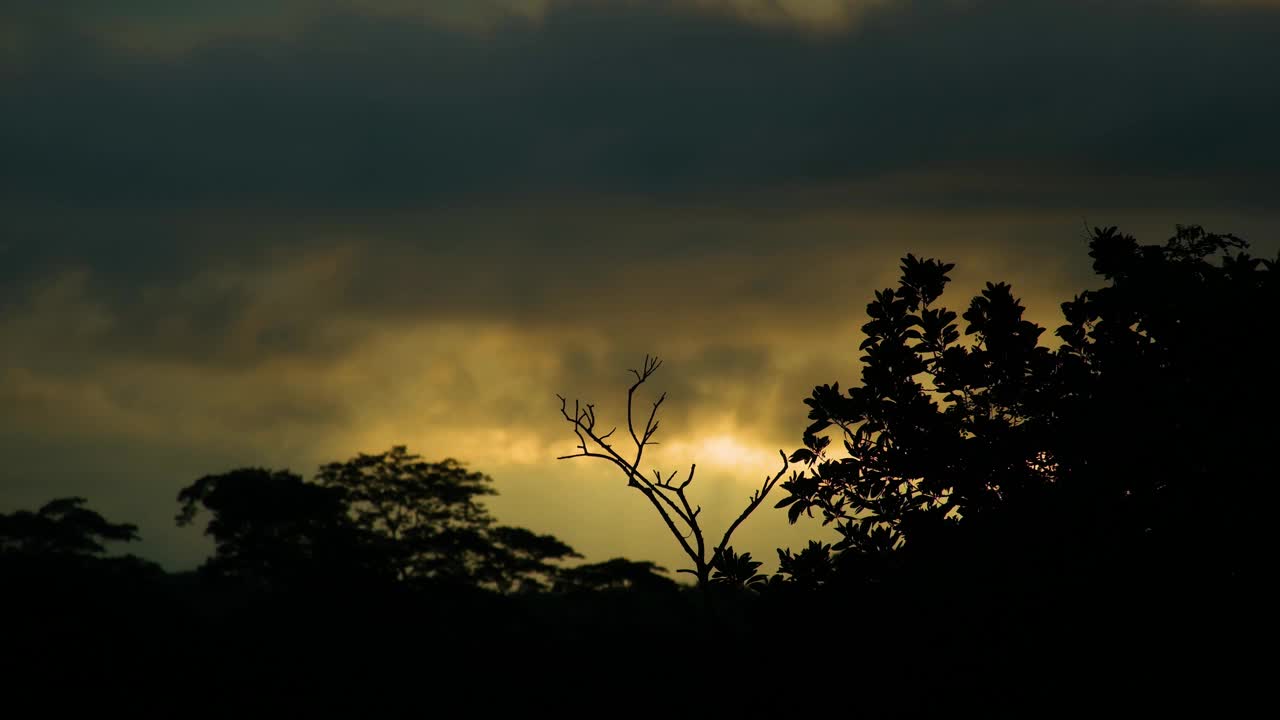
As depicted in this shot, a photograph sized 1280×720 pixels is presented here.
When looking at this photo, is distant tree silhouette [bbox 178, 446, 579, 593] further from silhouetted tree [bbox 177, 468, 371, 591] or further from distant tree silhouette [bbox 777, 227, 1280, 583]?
distant tree silhouette [bbox 777, 227, 1280, 583]

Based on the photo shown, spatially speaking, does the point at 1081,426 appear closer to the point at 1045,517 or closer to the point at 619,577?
the point at 1045,517

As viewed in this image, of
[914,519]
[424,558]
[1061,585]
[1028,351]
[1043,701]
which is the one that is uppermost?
[424,558]

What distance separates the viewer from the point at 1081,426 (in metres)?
14.7

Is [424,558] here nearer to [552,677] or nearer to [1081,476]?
[552,677]

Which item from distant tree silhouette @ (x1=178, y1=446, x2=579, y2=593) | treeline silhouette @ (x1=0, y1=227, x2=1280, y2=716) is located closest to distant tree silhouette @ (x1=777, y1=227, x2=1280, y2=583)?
treeline silhouette @ (x1=0, y1=227, x2=1280, y2=716)

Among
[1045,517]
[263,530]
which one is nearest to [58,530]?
[263,530]

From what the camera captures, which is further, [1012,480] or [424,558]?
[424,558]

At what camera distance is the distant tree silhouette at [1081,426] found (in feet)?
45.2

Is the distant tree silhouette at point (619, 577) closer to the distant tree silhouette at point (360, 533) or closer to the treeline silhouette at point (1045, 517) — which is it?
the distant tree silhouette at point (360, 533)

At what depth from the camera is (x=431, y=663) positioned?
6366 cm

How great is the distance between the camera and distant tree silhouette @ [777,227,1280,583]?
13.8 metres

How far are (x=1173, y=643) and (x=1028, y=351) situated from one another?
13.3 ft

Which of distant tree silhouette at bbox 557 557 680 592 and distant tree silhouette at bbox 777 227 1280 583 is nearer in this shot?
distant tree silhouette at bbox 777 227 1280 583

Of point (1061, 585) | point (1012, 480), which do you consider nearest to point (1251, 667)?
point (1061, 585)
